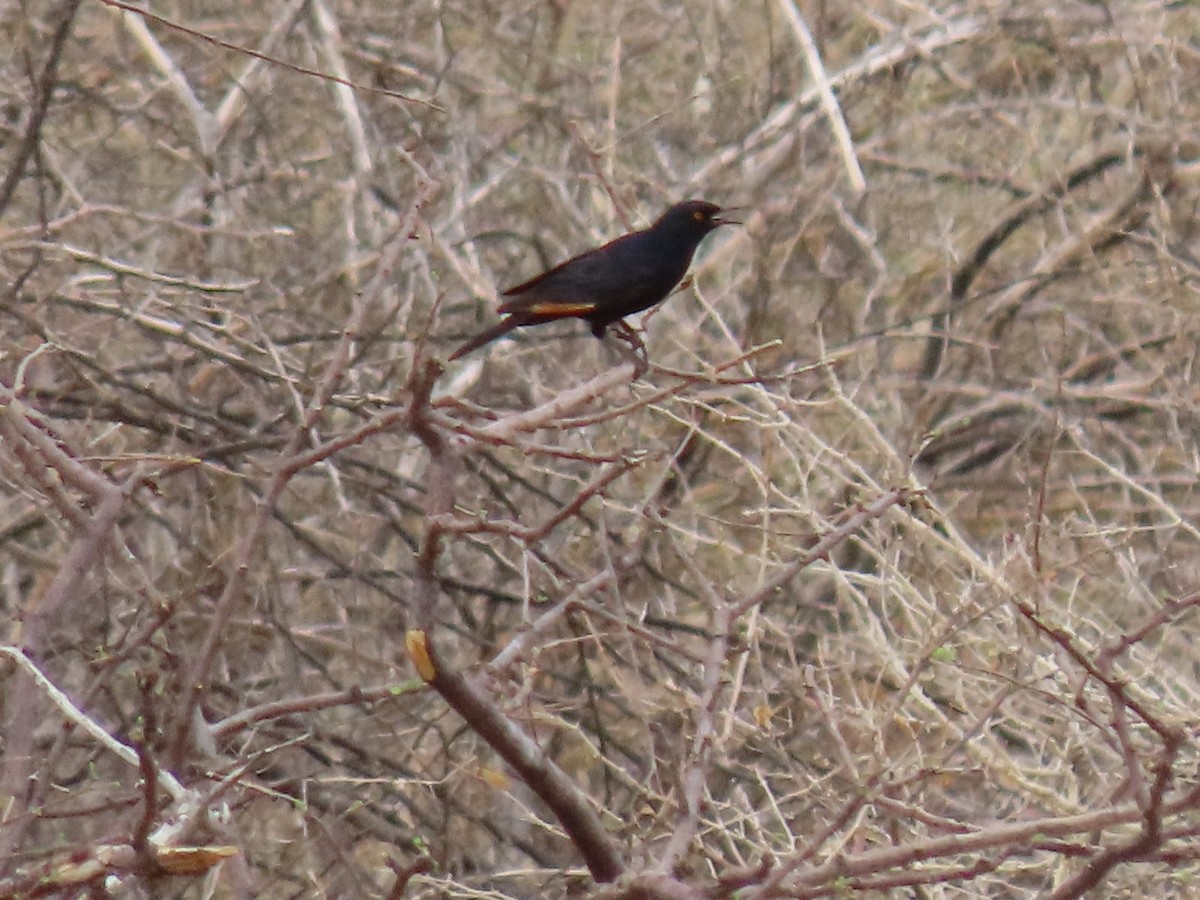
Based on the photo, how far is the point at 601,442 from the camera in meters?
7.18

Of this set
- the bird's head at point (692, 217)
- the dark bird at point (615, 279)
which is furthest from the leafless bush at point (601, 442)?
the bird's head at point (692, 217)

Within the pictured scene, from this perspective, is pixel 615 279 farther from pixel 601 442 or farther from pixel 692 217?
pixel 601 442

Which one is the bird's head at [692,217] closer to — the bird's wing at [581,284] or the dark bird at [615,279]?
the dark bird at [615,279]

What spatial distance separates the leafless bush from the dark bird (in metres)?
0.28

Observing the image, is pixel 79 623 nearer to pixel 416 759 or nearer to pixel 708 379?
pixel 416 759

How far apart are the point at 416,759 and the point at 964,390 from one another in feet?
10.5

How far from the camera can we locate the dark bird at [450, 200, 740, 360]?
18.1 feet

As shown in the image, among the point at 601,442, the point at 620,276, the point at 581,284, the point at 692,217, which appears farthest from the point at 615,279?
the point at 601,442

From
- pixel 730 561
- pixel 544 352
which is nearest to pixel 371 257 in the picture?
pixel 544 352

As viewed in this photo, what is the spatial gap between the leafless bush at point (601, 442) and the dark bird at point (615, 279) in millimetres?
284

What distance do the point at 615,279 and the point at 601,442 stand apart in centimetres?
137

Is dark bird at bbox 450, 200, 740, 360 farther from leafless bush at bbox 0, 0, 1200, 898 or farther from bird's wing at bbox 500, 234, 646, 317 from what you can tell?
leafless bush at bbox 0, 0, 1200, 898

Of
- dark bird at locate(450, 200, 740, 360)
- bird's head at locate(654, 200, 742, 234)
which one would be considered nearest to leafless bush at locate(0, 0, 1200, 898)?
dark bird at locate(450, 200, 740, 360)

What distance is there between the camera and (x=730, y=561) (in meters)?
6.48
